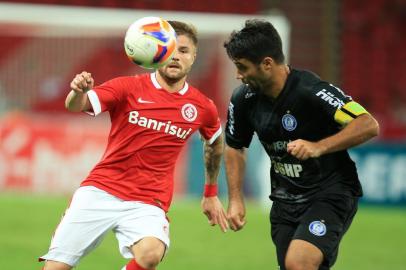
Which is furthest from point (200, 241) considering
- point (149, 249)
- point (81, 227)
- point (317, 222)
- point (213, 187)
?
point (317, 222)

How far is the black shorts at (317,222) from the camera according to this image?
617 centimetres

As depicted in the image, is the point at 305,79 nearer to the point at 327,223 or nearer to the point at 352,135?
the point at 352,135

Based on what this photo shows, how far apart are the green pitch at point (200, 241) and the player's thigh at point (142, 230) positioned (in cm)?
326

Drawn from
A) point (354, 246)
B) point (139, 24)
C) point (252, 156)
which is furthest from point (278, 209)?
point (252, 156)

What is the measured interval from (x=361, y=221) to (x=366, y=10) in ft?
30.5

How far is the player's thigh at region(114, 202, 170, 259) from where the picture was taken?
253 inches

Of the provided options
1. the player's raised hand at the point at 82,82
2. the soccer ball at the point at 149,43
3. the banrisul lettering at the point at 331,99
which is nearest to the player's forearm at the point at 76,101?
the player's raised hand at the point at 82,82

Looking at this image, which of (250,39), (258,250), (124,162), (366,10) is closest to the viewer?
(250,39)

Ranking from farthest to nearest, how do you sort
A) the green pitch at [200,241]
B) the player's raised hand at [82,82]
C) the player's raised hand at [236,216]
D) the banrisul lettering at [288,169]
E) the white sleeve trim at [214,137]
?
the green pitch at [200,241] < the white sleeve trim at [214,137] < the player's raised hand at [236,216] < the banrisul lettering at [288,169] < the player's raised hand at [82,82]

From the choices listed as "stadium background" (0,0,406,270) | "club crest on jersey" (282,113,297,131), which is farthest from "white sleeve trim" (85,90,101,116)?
"stadium background" (0,0,406,270)

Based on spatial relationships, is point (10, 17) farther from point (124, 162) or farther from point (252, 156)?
point (124, 162)

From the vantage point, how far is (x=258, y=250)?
1154 cm

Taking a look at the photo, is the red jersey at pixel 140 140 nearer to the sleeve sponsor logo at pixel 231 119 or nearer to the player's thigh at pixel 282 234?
the sleeve sponsor logo at pixel 231 119

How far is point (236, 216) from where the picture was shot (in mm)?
6613
